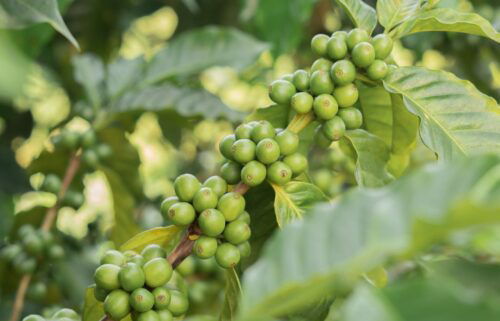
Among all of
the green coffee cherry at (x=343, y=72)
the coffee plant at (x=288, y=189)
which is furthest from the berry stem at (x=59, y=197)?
the green coffee cherry at (x=343, y=72)

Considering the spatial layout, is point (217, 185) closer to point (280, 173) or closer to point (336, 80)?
point (280, 173)

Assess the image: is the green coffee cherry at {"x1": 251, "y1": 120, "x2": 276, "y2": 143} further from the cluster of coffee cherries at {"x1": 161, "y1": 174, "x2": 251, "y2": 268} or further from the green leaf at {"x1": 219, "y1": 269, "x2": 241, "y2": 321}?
the green leaf at {"x1": 219, "y1": 269, "x2": 241, "y2": 321}

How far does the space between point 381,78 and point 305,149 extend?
0.20 m

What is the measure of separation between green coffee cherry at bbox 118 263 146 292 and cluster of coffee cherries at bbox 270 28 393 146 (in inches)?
12.8

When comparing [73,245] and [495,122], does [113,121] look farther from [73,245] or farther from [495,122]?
[495,122]

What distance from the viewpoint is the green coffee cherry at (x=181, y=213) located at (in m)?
0.95

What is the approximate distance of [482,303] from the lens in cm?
46

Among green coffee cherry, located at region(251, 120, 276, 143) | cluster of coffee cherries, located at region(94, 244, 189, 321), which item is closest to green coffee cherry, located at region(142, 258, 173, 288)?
cluster of coffee cherries, located at region(94, 244, 189, 321)

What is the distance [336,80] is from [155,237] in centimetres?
36

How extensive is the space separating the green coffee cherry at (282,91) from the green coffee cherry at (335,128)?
7 cm

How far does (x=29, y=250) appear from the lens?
61.3 inches

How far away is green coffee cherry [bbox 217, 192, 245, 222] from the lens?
0.93m

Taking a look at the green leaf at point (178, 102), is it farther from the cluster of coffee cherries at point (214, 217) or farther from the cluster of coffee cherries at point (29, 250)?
the cluster of coffee cherries at point (214, 217)

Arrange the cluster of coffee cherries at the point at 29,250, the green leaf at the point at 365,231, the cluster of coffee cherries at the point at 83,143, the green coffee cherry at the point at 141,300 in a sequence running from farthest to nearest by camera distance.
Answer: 1. the cluster of coffee cherries at the point at 83,143
2. the cluster of coffee cherries at the point at 29,250
3. the green coffee cherry at the point at 141,300
4. the green leaf at the point at 365,231
